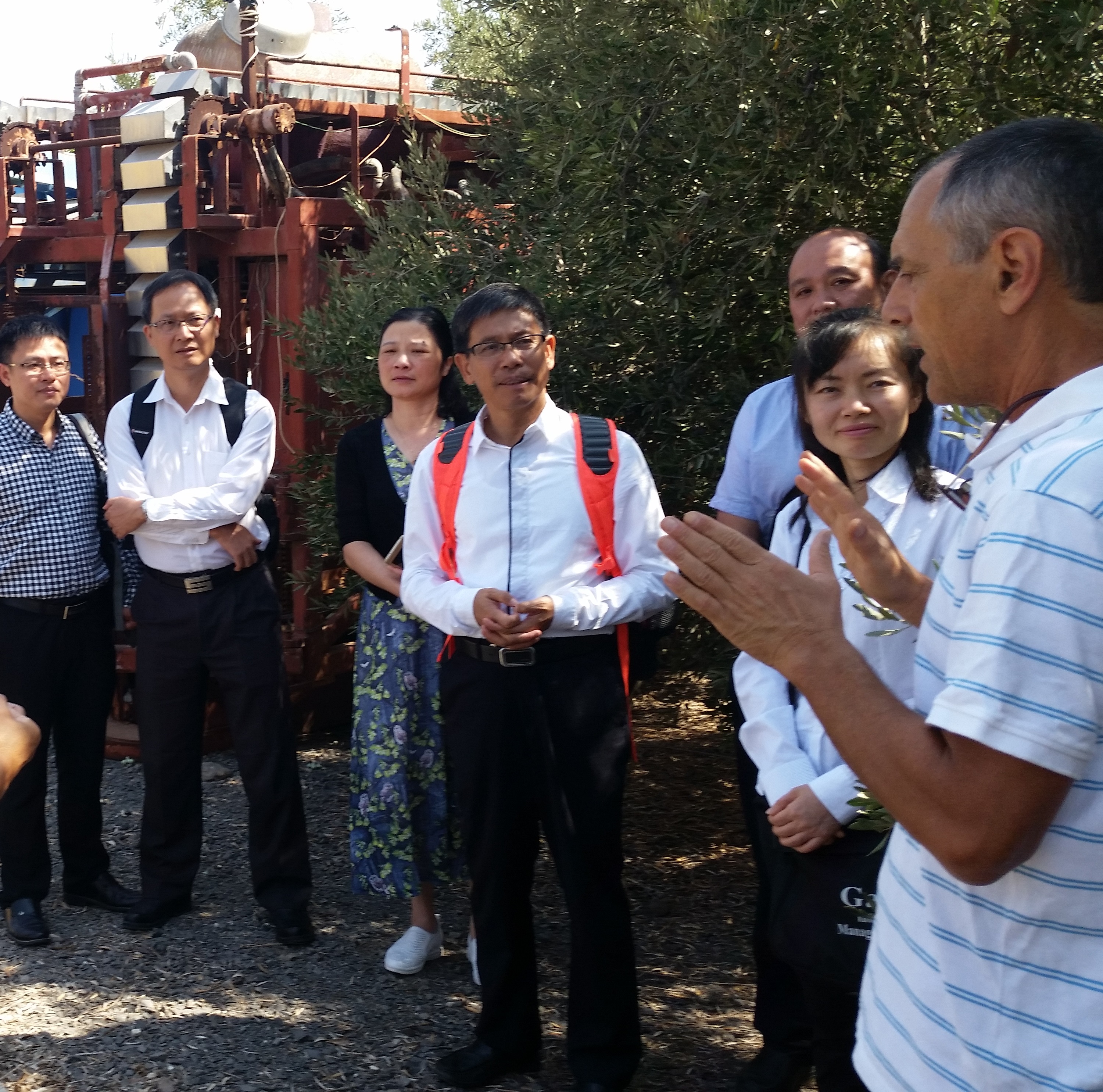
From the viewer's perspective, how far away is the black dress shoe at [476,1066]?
3348 millimetres

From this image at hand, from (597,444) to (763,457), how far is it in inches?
18.8

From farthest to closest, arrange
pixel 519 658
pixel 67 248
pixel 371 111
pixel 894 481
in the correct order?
pixel 67 248 → pixel 371 111 → pixel 519 658 → pixel 894 481

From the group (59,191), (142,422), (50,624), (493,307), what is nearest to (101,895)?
(50,624)

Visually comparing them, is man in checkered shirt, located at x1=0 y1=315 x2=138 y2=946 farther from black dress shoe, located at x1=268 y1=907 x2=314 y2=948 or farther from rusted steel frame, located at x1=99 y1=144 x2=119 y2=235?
rusted steel frame, located at x1=99 y1=144 x2=119 y2=235

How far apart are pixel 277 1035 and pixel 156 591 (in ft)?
5.10

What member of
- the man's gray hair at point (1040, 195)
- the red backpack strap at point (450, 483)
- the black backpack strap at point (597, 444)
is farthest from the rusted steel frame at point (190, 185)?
the man's gray hair at point (1040, 195)

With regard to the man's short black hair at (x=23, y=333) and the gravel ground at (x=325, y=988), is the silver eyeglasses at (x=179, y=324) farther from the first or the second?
the gravel ground at (x=325, y=988)

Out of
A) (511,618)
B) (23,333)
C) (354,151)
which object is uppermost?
(354,151)

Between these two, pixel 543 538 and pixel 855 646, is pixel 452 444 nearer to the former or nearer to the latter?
pixel 543 538

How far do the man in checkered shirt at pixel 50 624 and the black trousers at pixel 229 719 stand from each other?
22 centimetres

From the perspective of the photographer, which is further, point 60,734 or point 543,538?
point 60,734

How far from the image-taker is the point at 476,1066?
11.0ft

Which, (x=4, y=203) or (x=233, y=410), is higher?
(x=4, y=203)

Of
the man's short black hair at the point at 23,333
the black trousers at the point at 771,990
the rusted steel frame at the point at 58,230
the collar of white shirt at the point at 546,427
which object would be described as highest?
the rusted steel frame at the point at 58,230
